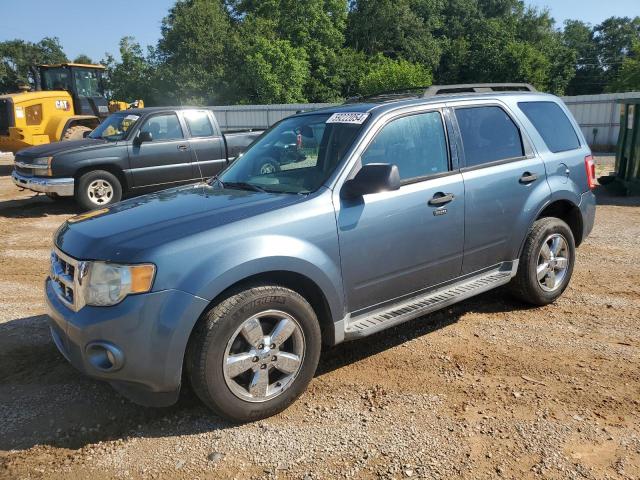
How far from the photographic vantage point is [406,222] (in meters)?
3.67

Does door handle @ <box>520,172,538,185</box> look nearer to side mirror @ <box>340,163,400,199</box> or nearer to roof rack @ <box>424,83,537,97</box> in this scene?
roof rack @ <box>424,83,537,97</box>

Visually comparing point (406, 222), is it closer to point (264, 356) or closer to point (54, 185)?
point (264, 356)

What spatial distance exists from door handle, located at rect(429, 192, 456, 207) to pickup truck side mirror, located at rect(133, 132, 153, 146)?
7.39 meters

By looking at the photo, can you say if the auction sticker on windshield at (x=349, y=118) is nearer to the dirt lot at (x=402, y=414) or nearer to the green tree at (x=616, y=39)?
the dirt lot at (x=402, y=414)

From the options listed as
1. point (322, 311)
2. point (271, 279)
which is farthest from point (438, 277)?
point (271, 279)

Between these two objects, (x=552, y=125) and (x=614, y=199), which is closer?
(x=552, y=125)

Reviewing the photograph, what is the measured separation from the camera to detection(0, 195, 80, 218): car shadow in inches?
A: 408

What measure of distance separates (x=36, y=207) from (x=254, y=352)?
381 inches

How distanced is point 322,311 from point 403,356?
0.92 m

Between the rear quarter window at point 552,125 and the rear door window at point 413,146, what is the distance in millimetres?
1182

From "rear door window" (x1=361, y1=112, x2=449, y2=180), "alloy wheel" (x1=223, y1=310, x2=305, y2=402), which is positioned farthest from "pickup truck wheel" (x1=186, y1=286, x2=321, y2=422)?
"rear door window" (x1=361, y1=112, x2=449, y2=180)

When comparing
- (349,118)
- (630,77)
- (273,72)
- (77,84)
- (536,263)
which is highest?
(273,72)

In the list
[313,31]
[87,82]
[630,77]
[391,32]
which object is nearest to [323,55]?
[313,31]

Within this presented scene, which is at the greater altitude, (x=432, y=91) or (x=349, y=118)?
(x=432, y=91)
